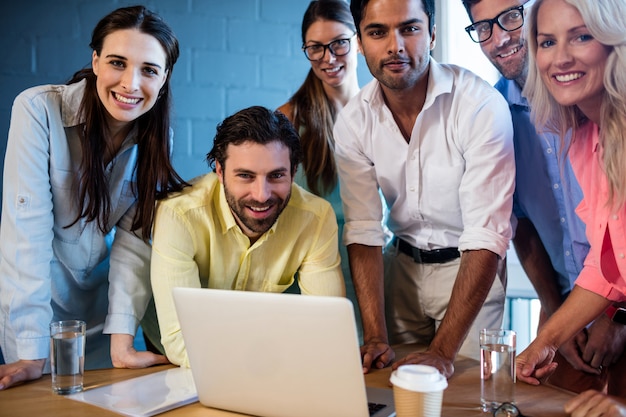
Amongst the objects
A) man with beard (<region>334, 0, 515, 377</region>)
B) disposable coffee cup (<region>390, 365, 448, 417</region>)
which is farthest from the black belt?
disposable coffee cup (<region>390, 365, 448, 417</region>)

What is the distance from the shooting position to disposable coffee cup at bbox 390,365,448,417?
1.14 m

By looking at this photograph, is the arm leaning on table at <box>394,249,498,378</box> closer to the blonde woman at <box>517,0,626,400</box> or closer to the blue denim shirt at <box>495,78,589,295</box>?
the blonde woman at <box>517,0,626,400</box>

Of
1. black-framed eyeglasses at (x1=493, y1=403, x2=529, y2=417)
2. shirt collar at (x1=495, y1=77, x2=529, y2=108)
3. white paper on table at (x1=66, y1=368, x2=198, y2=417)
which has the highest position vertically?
shirt collar at (x1=495, y1=77, x2=529, y2=108)

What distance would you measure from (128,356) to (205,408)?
453 millimetres

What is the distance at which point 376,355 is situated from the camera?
1.73 metres

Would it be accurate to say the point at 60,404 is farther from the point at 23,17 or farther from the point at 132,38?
the point at 23,17

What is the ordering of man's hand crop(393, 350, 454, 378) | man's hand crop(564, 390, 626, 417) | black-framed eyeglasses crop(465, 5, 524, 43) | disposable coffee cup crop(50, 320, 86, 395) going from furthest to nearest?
Answer: black-framed eyeglasses crop(465, 5, 524, 43), man's hand crop(393, 350, 454, 378), disposable coffee cup crop(50, 320, 86, 395), man's hand crop(564, 390, 626, 417)

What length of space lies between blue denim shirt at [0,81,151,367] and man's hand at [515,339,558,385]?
974 millimetres

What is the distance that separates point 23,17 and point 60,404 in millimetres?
1690

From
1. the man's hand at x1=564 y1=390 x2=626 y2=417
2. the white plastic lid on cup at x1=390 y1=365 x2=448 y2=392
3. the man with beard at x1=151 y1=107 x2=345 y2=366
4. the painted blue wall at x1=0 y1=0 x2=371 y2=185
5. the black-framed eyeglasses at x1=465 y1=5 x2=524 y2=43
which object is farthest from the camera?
the painted blue wall at x1=0 y1=0 x2=371 y2=185

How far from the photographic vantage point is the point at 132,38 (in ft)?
6.43

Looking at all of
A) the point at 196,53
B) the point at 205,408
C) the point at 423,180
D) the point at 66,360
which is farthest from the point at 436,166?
the point at 196,53

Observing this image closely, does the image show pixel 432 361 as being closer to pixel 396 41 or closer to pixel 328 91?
pixel 396 41

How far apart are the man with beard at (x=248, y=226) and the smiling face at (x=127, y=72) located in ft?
0.82
